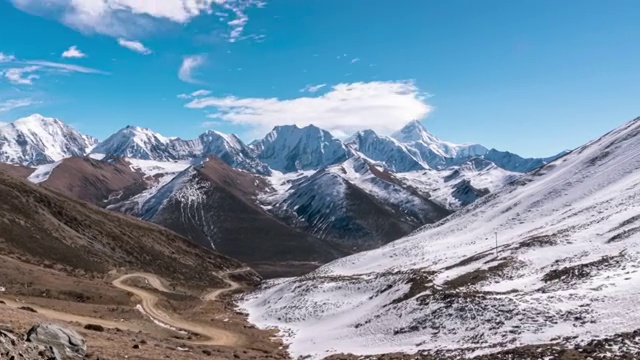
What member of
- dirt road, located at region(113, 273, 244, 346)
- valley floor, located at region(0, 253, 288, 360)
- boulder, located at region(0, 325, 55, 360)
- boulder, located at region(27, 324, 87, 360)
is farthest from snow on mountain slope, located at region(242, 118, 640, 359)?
boulder, located at region(0, 325, 55, 360)

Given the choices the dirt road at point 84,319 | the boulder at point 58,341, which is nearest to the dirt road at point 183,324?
the dirt road at point 84,319

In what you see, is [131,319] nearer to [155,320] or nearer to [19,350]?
[155,320]

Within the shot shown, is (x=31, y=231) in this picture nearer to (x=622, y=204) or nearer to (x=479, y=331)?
(x=479, y=331)

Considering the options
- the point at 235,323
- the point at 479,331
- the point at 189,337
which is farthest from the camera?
the point at 235,323

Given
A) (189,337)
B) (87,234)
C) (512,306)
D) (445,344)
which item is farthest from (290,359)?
(87,234)

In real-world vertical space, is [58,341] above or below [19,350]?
below

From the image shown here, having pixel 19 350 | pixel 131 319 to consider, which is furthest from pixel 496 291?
pixel 19 350

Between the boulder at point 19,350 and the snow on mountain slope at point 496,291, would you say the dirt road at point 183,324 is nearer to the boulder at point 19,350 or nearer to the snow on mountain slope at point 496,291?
the snow on mountain slope at point 496,291
